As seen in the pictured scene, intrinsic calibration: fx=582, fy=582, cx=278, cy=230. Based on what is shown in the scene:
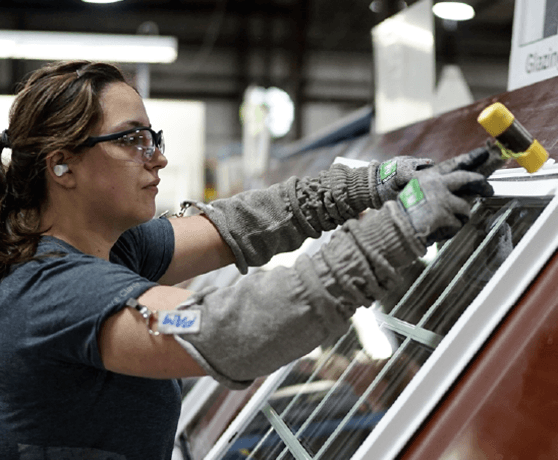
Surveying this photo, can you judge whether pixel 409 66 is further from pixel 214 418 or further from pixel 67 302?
pixel 67 302

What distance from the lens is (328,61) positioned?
14797mm

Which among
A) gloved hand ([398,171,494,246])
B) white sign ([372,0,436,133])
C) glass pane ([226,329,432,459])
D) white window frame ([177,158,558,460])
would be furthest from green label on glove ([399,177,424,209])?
white sign ([372,0,436,133])

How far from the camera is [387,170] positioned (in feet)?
3.99

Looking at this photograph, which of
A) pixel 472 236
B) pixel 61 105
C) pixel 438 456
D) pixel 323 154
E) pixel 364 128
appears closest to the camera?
pixel 438 456

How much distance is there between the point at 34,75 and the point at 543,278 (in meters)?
0.94

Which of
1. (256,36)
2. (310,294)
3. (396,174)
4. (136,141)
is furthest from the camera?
(256,36)

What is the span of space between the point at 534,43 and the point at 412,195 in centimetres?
99

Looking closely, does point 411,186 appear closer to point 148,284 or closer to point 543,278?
point 543,278

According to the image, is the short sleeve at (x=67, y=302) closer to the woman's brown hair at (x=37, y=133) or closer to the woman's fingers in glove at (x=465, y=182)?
the woman's brown hair at (x=37, y=133)

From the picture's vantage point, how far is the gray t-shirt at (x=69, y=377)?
873 millimetres

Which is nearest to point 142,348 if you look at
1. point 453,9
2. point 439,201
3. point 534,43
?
point 439,201

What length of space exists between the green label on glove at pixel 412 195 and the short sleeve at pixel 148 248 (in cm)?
65

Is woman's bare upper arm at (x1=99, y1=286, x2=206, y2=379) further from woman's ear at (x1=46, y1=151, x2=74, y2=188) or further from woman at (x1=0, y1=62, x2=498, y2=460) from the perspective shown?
woman's ear at (x1=46, y1=151, x2=74, y2=188)

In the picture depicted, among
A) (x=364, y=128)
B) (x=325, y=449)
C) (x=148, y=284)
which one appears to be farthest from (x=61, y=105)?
(x=364, y=128)
